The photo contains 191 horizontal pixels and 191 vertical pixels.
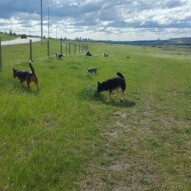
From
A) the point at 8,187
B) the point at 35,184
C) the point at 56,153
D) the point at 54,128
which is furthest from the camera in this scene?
the point at 54,128

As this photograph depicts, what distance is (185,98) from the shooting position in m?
15.7

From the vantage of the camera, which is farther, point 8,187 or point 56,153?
point 56,153

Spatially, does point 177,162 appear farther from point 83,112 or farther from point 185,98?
point 185,98

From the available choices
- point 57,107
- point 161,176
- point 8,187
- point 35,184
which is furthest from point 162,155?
point 57,107

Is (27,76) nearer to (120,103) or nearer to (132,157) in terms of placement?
(120,103)

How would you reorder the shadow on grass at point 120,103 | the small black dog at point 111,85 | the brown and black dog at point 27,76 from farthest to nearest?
1. the small black dog at point 111,85
2. the shadow on grass at point 120,103
3. the brown and black dog at point 27,76

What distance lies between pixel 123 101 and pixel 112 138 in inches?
220

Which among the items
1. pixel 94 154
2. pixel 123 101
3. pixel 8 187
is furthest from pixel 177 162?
pixel 123 101

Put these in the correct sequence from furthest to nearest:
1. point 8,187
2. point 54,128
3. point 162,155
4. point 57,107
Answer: point 57,107 → point 54,128 → point 162,155 → point 8,187

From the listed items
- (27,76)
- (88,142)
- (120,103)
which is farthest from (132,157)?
(27,76)

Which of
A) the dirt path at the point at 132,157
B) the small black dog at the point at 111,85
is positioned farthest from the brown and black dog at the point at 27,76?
the dirt path at the point at 132,157

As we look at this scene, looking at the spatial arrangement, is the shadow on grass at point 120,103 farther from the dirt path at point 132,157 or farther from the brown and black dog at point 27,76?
the brown and black dog at point 27,76

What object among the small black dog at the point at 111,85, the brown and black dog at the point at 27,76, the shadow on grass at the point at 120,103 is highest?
the brown and black dog at the point at 27,76

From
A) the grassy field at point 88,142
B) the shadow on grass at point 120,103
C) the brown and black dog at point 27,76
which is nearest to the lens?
the grassy field at point 88,142
